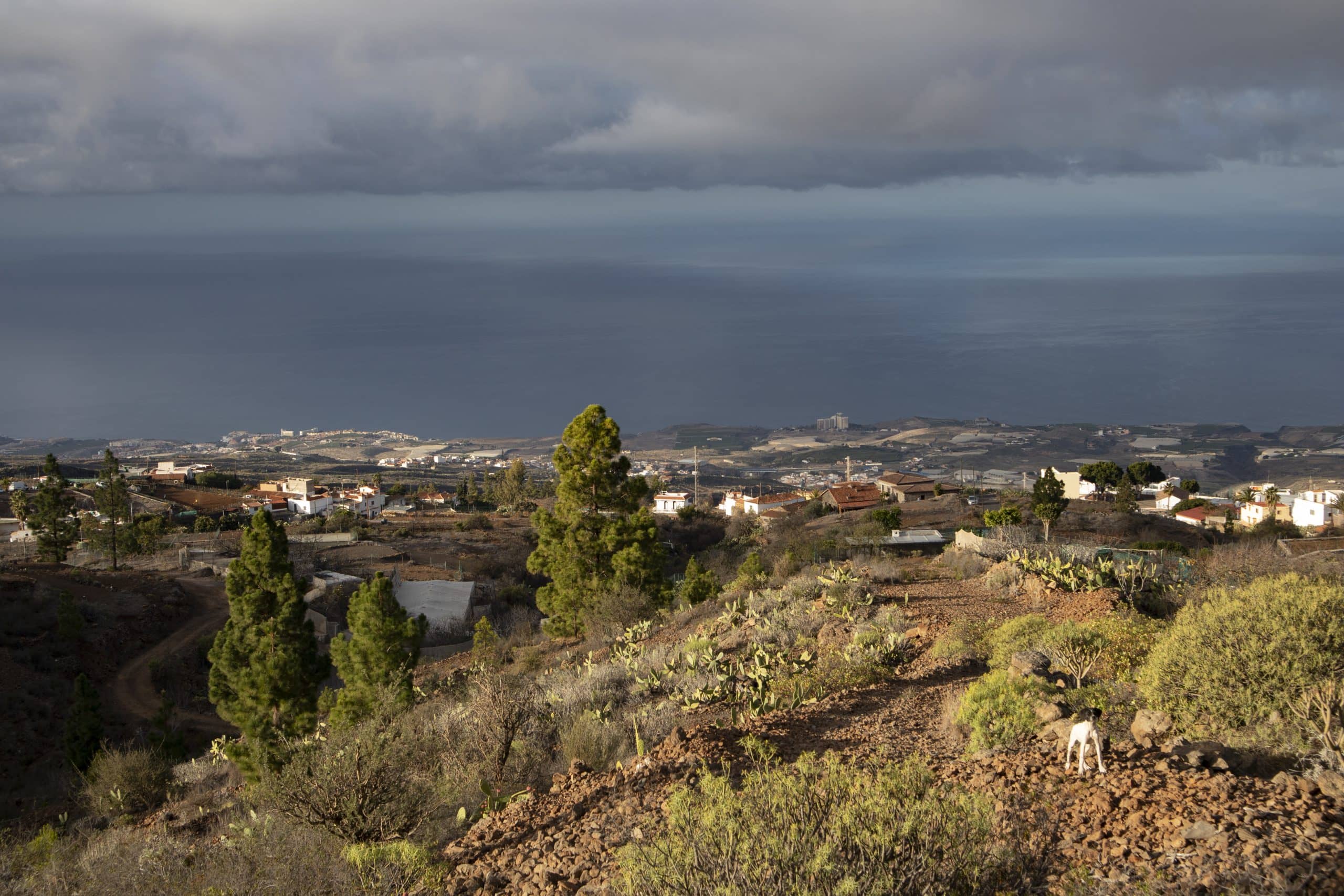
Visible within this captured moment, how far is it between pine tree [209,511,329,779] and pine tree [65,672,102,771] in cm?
461

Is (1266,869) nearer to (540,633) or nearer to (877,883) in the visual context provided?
(877,883)

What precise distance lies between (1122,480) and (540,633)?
109 feet

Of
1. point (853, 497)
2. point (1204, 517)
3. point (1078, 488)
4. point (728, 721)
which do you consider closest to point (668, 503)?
point (853, 497)

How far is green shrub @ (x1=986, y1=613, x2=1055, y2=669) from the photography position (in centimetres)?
1095

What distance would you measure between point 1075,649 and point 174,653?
26.2m

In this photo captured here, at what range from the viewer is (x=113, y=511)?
39.1 m

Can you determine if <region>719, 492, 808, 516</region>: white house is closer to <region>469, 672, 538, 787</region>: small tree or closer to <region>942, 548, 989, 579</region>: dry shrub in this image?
<region>942, 548, 989, 579</region>: dry shrub

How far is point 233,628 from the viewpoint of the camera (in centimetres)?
1589

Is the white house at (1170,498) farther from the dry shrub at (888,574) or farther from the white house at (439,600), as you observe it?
the dry shrub at (888,574)

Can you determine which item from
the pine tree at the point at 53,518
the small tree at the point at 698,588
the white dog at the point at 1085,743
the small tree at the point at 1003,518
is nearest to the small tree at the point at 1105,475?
the small tree at the point at 1003,518

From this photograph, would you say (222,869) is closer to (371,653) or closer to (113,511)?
(371,653)

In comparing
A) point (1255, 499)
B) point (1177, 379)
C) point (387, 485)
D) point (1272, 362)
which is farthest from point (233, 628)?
point (1272, 362)

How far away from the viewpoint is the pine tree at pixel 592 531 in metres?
22.5

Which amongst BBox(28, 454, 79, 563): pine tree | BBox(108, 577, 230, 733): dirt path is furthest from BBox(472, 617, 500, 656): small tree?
BBox(28, 454, 79, 563): pine tree
